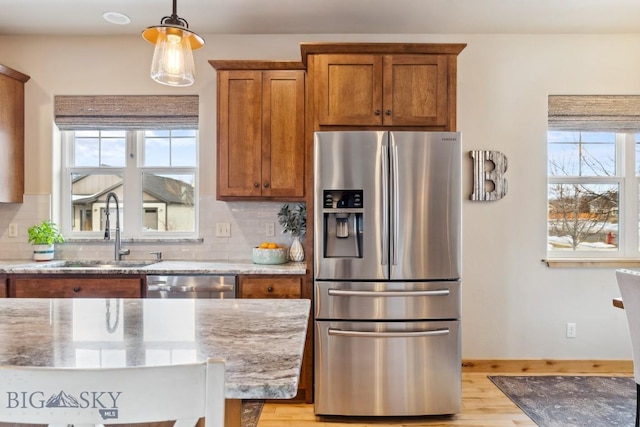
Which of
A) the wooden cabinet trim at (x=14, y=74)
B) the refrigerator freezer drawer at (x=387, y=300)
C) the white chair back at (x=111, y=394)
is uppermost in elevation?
the wooden cabinet trim at (x=14, y=74)

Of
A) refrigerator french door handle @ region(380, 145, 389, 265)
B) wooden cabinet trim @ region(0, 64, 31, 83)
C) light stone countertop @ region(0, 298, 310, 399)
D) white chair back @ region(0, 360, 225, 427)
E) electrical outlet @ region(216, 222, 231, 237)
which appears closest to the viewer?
white chair back @ region(0, 360, 225, 427)

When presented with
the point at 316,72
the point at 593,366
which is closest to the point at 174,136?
the point at 316,72

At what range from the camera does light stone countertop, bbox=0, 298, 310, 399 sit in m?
0.83

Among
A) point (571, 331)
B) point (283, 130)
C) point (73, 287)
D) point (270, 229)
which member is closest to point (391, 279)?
point (270, 229)

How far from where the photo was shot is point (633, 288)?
180 cm

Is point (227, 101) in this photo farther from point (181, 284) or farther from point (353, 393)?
point (353, 393)

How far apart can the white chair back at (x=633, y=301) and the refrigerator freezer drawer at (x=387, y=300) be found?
0.79m

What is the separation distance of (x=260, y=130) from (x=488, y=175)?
1784 millimetres

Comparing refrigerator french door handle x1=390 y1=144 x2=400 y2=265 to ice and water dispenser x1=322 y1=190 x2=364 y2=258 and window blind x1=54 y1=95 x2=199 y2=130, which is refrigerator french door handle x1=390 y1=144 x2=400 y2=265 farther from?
window blind x1=54 y1=95 x2=199 y2=130

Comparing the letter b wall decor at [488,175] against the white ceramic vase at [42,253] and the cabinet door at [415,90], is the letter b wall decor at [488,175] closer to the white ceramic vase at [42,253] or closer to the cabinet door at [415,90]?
the cabinet door at [415,90]

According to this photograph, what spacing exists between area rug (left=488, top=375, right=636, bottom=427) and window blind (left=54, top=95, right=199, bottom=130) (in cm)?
310

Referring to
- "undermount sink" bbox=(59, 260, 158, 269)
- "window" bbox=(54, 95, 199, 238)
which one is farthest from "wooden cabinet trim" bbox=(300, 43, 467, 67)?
"undermount sink" bbox=(59, 260, 158, 269)

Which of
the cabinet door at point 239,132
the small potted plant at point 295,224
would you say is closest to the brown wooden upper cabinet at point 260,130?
the cabinet door at point 239,132

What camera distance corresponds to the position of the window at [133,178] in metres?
3.19
